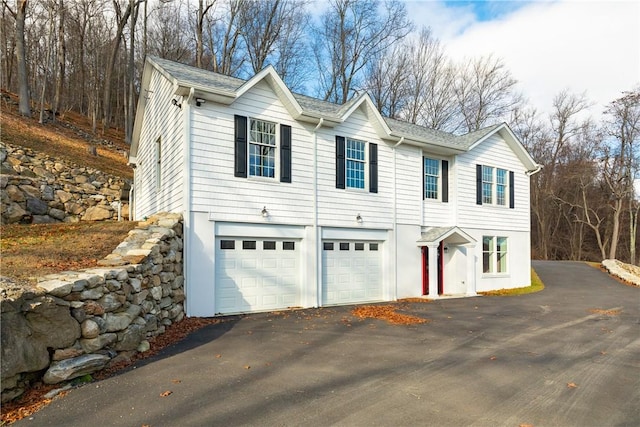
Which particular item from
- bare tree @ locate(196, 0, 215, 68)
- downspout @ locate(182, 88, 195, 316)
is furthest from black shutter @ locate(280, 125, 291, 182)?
bare tree @ locate(196, 0, 215, 68)

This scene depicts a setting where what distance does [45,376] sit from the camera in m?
4.95

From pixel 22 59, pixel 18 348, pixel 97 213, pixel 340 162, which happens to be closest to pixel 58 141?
pixel 22 59

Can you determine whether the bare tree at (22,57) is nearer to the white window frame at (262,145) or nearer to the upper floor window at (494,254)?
the white window frame at (262,145)

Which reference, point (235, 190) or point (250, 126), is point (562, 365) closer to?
point (235, 190)

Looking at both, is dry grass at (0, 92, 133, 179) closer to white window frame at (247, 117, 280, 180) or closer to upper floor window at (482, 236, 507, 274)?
white window frame at (247, 117, 280, 180)

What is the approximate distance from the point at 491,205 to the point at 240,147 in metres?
11.5

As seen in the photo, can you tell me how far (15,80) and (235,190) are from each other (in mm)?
33297

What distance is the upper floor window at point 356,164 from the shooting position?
40.6ft

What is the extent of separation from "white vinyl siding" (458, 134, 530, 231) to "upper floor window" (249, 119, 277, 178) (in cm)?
812

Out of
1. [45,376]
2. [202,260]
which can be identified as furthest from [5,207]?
[45,376]

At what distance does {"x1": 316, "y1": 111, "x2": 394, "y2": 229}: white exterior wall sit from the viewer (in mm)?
11953

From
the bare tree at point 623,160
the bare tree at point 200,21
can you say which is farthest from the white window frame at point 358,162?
the bare tree at point 623,160

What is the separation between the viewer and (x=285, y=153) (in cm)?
1120

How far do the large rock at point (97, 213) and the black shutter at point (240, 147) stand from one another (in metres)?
10.3
